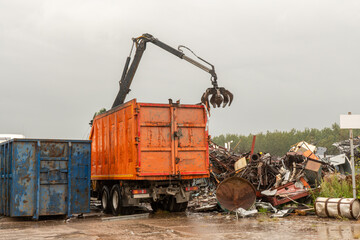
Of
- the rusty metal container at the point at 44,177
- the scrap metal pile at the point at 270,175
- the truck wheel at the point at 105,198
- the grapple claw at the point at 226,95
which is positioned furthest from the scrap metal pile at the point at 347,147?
the rusty metal container at the point at 44,177

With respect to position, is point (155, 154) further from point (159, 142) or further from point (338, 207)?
point (338, 207)

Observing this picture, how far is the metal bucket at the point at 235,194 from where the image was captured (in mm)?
13148

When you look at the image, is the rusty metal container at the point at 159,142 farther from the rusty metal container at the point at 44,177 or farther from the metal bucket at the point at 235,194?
the rusty metal container at the point at 44,177

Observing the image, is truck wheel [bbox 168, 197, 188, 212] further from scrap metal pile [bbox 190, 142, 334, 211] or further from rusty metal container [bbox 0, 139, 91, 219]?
rusty metal container [bbox 0, 139, 91, 219]

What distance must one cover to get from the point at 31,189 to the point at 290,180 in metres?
8.07

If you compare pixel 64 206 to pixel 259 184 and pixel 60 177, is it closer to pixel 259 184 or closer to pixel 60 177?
pixel 60 177

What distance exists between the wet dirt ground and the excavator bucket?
3.67m

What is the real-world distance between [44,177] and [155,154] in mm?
3297

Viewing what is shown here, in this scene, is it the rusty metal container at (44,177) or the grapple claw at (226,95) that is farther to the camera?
the grapple claw at (226,95)

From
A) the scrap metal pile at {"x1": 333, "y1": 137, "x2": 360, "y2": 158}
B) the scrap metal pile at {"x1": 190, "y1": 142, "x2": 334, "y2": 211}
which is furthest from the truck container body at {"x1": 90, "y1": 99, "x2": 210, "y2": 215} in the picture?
the scrap metal pile at {"x1": 333, "y1": 137, "x2": 360, "y2": 158}

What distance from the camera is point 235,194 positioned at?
1327 centimetres

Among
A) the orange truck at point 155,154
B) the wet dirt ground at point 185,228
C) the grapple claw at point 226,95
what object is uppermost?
the grapple claw at point 226,95

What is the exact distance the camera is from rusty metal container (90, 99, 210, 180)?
12.6 metres

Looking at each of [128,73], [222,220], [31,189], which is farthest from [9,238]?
[128,73]
